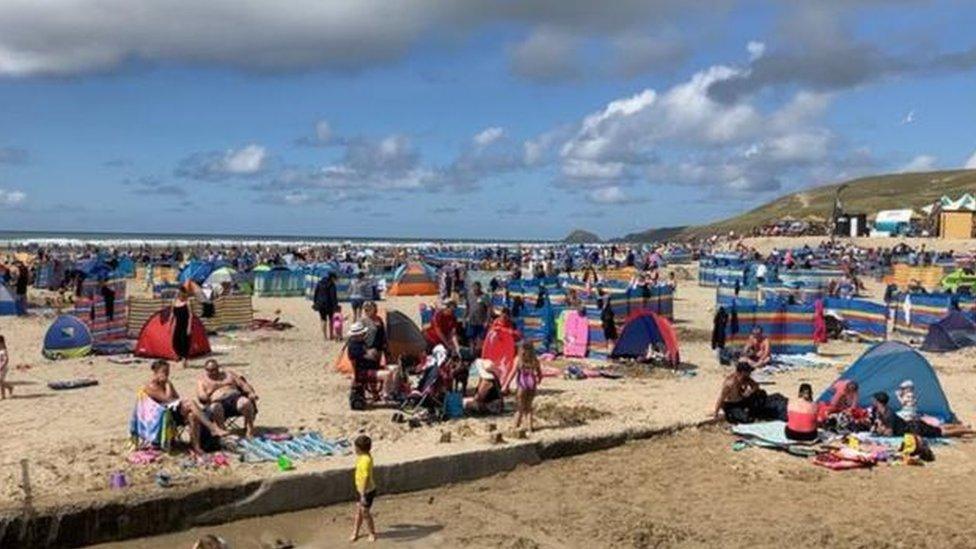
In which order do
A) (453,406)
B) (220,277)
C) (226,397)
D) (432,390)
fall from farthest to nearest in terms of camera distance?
(220,277)
(453,406)
(432,390)
(226,397)

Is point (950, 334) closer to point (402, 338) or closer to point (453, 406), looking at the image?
point (402, 338)

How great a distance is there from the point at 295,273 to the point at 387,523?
26111 millimetres

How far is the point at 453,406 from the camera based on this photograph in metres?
12.0

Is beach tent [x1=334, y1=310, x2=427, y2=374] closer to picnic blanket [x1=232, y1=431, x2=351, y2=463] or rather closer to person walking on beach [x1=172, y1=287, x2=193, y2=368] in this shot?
person walking on beach [x1=172, y1=287, x2=193, y2=368]

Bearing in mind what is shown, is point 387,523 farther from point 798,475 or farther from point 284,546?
point 798,475

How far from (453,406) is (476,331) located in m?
5.13

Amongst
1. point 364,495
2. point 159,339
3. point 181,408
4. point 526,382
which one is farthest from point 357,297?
point 364,495

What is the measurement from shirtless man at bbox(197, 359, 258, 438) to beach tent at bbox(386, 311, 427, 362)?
4201mm

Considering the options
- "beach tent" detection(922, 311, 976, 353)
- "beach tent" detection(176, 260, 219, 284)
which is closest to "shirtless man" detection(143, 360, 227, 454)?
"beach tent" detection(922, 311, 976, 353)

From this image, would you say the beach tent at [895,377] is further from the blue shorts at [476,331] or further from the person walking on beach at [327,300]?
the person walking on beach at [327,300]

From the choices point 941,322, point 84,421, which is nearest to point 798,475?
point 84,421

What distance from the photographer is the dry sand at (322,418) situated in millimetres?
9008

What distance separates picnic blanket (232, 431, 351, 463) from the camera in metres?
9.78

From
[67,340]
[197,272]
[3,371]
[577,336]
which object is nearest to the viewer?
[3,371]
